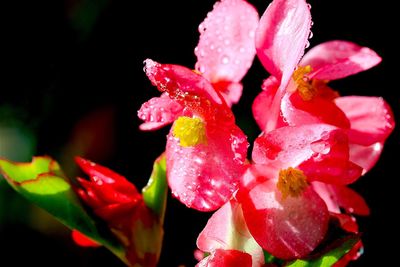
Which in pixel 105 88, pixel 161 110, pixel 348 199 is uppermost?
pixel 161 110

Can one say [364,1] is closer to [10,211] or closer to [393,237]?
[393,237]

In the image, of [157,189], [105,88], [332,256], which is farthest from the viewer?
[105,88]

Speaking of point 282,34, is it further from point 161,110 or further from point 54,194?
point 54,194

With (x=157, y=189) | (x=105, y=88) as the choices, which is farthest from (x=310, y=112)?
(x=105, y=88)

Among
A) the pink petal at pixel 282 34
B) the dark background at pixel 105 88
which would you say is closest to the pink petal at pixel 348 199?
the pink petal at pixel 282 34

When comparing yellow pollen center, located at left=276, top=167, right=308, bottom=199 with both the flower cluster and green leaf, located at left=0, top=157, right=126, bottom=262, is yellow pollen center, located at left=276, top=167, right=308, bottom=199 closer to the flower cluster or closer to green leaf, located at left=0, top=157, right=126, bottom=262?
the flower cluster

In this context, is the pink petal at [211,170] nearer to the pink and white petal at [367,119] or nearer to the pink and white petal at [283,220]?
the pink and white petal at [283,220]

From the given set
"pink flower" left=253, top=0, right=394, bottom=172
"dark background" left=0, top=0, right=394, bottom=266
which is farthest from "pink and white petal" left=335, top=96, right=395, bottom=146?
"dark background" left=0, top=0, right=394, bottom=266
